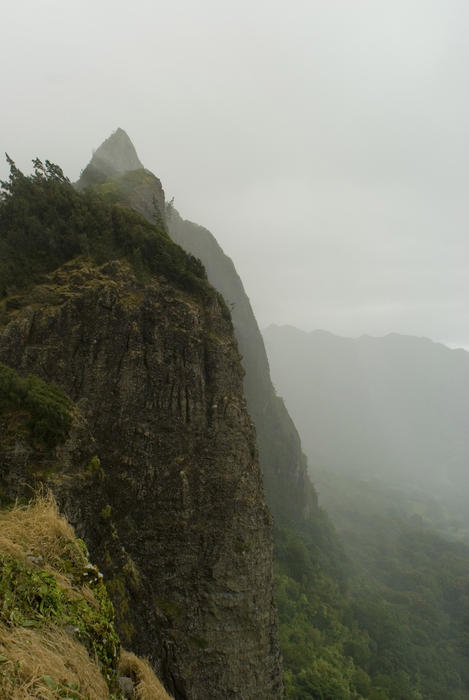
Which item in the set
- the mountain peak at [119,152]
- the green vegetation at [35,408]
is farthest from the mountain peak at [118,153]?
the green vegetation at [35,408]

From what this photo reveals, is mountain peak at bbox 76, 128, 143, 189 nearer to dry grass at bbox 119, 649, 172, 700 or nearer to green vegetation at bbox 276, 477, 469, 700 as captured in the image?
dry grass at bbox 119, 649, 172, 700

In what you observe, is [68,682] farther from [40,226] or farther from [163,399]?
[40,226]

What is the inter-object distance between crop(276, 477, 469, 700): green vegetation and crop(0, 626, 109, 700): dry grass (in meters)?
26.9

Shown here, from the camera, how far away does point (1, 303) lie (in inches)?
454

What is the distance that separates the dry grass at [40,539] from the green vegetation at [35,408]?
2619mm

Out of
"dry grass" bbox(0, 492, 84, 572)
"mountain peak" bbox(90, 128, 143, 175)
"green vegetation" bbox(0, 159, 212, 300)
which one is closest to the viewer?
"dry grass" bbox(0, 492, 84, 572)

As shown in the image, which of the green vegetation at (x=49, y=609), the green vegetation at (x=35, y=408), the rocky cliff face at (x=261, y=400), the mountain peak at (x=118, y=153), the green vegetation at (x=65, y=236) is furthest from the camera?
the rocky cliff face at (x=261, y=400)

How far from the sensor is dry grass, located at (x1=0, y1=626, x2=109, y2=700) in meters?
2.56

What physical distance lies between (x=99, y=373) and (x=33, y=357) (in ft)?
6.68

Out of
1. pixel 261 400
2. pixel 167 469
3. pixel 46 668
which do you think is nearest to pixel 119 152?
pixel 261 400

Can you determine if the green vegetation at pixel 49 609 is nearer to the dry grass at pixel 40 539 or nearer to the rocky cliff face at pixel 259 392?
the dry grass at pixel 40 539

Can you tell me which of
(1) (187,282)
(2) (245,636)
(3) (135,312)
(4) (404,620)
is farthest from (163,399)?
(4) (404,620)

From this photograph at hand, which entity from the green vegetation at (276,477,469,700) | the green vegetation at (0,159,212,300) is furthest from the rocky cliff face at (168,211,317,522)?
the green vegetation at (0,159,212,300)

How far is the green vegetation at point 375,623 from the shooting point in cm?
2797
